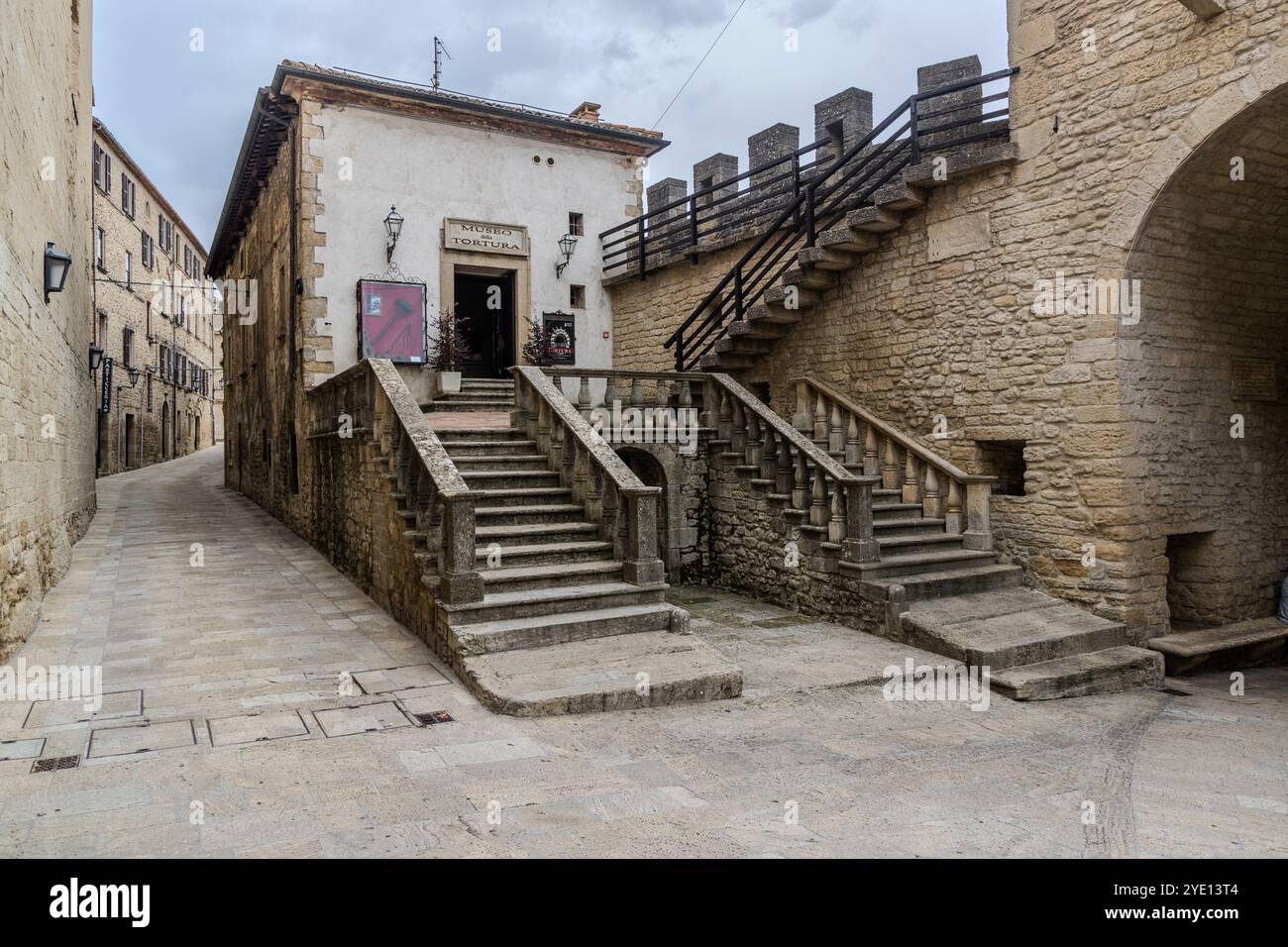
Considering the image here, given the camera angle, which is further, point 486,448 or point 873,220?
point 873,220

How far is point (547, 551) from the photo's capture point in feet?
23.0

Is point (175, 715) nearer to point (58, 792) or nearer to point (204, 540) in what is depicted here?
point (58, 792)

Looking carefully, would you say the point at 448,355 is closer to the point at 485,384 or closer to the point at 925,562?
the point at 485,384

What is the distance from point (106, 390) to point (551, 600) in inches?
809

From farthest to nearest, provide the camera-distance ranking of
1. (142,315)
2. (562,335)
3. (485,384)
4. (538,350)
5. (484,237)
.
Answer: (142,315) → (562,335) → (484,237) → (538,350) → (485,384)

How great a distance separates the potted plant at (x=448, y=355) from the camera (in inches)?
440

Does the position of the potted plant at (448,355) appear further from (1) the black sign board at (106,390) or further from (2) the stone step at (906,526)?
(1) the black sign board at (106,390)

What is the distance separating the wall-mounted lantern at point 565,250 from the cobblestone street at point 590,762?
26.5ft

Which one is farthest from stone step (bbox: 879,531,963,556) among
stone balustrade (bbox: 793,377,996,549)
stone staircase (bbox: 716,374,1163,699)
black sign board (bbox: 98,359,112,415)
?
black sign board (bbox: 98,359,112,415)

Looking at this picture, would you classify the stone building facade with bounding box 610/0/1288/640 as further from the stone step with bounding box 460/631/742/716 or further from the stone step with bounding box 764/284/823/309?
the stone step with bounding box 460/631/742/716

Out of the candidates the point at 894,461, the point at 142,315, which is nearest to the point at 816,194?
the point at 894,461

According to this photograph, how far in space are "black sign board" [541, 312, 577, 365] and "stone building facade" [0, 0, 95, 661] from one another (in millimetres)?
6314

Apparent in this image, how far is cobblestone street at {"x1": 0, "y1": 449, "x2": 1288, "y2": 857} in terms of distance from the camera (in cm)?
348

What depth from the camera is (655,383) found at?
10.6 m
